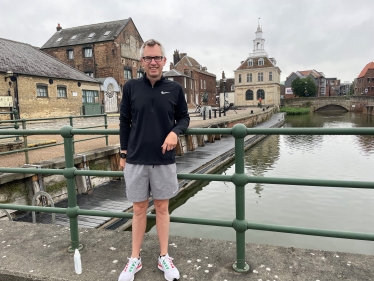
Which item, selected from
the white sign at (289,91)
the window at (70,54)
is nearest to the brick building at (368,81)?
the white sign at (289,91)

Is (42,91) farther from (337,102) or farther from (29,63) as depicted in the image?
(337,102)

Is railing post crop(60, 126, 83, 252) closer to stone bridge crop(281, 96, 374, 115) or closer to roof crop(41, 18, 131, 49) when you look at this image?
roof crop(41, 18, 131, 49)

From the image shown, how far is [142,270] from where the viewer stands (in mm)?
2367

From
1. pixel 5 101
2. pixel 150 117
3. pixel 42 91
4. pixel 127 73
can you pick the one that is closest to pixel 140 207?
pixel 150 117

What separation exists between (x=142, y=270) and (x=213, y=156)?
38.2 feet

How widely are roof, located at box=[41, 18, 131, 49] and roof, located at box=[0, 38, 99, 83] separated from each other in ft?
29.7

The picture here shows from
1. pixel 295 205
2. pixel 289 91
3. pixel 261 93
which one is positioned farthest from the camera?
pixel 289 91

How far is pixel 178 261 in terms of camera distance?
97.5 inches

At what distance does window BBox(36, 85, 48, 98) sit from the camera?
2069 centimetres

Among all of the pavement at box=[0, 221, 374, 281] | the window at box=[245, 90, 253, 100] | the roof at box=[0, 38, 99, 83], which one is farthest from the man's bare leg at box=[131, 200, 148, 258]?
the window at box=[245, 90, 253, 100]

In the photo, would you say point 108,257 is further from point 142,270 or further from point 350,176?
point 350,176

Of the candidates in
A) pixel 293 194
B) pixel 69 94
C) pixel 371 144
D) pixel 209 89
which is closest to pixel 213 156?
pixel 293 194

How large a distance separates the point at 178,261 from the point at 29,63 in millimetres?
22465

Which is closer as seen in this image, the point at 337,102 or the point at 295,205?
the point at 295,205
